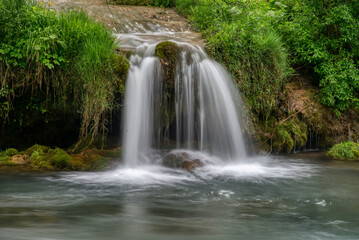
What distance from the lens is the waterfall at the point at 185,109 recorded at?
586 cm

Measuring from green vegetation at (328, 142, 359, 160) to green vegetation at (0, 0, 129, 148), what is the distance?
4982 mm

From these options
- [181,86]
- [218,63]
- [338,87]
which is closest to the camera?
[181,86]

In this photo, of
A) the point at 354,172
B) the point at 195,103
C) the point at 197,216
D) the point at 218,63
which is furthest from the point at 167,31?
the point at 197,216

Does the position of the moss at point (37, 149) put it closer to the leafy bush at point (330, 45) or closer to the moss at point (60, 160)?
the moss at point (60, 160)

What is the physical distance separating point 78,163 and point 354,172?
4.85m

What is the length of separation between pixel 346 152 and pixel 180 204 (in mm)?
5073

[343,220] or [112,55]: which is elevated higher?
[112,55]

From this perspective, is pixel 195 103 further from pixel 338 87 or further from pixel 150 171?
pixel 338 87

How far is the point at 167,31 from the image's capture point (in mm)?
10125

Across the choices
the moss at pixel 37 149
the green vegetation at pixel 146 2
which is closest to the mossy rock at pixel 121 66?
the moss at pixel 37 149

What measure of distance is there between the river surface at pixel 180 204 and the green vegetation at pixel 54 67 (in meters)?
1.32

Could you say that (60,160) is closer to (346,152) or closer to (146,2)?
(346,152)

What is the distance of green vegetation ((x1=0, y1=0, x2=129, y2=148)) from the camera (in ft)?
16.6

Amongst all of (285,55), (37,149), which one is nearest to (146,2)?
(285,55)
